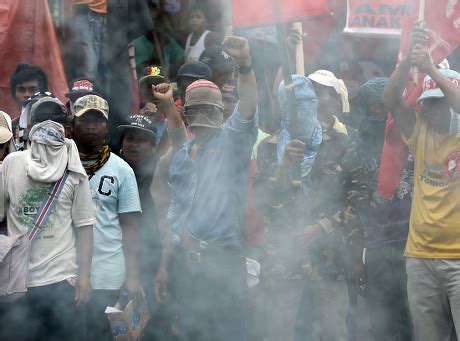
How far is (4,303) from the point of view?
13.9ft

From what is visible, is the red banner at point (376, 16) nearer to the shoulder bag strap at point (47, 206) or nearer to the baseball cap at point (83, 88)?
the baseball cap at point (83, 88)

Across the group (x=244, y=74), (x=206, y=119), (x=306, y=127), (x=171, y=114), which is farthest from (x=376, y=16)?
(x=171, y=114)

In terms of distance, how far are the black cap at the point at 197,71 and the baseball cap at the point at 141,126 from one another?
418 millimetres

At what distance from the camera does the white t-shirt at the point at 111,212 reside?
460 centimetres

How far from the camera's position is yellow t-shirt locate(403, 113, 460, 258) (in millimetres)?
4207

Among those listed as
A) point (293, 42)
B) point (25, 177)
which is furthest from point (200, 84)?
point (25, 177)

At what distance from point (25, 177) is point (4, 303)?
0.56 m

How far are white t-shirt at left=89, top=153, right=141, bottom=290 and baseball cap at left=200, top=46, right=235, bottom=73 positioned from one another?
43.9 inches

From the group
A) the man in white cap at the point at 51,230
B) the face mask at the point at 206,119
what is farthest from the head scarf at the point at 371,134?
the man in white cap at the point at 51,230

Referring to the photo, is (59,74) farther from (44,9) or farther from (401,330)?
(401,330)

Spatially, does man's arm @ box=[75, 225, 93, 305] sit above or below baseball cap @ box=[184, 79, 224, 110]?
below

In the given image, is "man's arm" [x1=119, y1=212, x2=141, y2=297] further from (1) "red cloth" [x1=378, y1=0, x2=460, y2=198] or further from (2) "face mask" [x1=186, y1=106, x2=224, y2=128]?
(1) "red cloth" [x1=378, y1=0, x2=460, y2=198]

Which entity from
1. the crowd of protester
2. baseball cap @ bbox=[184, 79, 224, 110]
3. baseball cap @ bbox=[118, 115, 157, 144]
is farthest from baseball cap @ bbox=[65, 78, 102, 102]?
baseball cap @ bbox=[184, 79, 224, 110]

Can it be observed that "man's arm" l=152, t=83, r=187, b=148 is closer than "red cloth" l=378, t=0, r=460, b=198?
No
